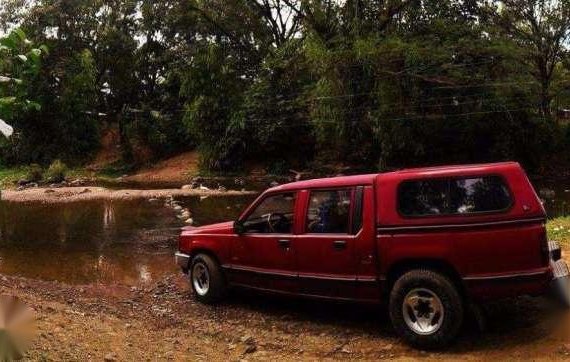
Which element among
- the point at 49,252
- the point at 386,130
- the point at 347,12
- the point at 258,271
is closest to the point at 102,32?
the point at 347,12

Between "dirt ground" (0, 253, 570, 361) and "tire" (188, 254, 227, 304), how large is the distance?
0.16 m

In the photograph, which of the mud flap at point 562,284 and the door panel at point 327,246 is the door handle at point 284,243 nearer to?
the door panel at point 327,246

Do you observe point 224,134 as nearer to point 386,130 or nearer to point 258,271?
point 386,130

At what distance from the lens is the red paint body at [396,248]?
18.2ft

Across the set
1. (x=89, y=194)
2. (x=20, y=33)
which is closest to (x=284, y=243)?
(x=20, y=33)

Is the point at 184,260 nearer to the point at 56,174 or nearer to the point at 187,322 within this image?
the point at 187,322

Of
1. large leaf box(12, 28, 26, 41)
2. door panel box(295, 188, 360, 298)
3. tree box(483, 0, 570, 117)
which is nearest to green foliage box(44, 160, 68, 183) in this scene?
tree box(483, 0, 570, 117)

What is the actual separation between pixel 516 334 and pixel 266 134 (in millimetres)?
29118

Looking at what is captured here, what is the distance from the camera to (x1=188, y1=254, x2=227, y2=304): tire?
8070mm

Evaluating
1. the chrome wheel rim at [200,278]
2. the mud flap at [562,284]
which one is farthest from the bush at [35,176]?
the mud flap at [562,284]

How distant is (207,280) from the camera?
8.20 meters

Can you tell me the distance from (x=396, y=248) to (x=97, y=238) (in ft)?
36.7

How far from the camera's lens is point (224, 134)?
3578cm

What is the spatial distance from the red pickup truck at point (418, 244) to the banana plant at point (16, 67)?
4.30 metres
